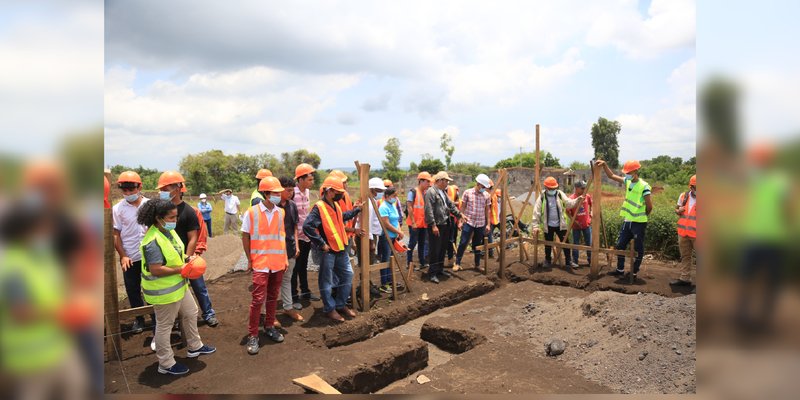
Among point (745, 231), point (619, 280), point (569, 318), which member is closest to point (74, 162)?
point (745, 231)

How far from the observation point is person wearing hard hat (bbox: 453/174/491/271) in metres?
9.50

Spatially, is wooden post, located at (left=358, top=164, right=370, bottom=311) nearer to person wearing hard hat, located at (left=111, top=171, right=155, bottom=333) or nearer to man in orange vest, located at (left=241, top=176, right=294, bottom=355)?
man in orange vest, located at (left=241, top=176, right=294, bottom=355)

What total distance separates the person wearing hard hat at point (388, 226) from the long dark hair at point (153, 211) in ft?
13.3

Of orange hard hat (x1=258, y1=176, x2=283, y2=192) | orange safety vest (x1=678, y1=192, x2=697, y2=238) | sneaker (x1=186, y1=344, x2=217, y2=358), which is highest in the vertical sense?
orange hard hat (x1=258, y1=176, x2=283, y2=192)

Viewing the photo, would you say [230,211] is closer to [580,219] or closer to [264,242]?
[264,242]

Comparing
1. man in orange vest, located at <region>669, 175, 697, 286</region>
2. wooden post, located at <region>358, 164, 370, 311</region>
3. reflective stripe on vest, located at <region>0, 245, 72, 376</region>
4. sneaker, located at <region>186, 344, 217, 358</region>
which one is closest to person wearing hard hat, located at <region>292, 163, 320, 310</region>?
wooden post, located at <region>358, 164, 370, 311</region>

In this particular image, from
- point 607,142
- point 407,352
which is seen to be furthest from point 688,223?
point 607,142

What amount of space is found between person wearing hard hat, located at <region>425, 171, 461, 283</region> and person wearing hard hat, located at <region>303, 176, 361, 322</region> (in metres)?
2.17

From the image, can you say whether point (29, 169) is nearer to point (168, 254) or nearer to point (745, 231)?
point (168, 254)

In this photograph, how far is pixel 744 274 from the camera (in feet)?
7.29

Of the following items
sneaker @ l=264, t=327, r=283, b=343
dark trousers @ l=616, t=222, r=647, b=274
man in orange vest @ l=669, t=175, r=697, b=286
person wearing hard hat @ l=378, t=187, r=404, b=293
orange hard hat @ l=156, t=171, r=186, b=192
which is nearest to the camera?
orange hard hat @ l=156, t=171, r=186, b=192

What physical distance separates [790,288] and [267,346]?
5110 mm

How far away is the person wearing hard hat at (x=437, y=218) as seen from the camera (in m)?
8.73

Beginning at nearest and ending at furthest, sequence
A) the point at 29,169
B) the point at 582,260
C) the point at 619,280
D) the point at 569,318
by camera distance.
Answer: the point at 29,169
the point at 569,318
the point at 619,280
the point at 582,260
